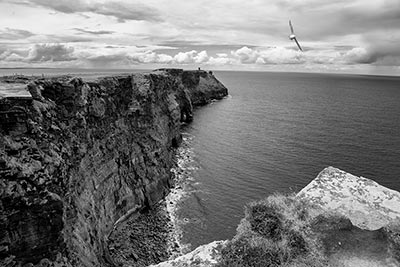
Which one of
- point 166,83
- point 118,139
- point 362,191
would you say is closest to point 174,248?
point 118,139

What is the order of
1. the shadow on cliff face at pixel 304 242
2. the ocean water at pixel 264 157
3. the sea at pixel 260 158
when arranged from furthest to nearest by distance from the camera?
the ocean water at pixel 264 157
the sea at pixel 260 158
the shadow on cliff face at pixel 304 242

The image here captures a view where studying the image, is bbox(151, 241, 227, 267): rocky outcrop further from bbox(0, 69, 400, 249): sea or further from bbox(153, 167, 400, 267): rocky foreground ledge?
bbox(0, 69, 400, 249): sea

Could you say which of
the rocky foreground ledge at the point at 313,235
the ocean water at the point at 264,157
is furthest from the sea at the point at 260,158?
the rocky foreground ledge at the point at 313,235

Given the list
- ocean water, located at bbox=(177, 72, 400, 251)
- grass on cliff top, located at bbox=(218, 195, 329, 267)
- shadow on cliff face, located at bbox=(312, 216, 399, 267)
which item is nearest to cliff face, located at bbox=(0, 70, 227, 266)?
ocean water, located at bbox=(177, 72, 400, 251)

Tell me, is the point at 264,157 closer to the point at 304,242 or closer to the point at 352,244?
the point at 352,244

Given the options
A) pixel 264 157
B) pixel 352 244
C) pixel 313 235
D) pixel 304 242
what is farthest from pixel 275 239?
pixel 264 157

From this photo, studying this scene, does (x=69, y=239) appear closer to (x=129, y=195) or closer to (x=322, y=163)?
(x=129, y=195)

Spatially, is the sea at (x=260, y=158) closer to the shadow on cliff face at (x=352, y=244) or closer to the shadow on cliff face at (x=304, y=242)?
the shadow on cliff face at (x=304, y=242)

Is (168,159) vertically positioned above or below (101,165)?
below

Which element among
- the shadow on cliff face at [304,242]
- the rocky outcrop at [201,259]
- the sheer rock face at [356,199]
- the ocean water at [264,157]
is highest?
the sheer rock face at [356,199]
